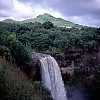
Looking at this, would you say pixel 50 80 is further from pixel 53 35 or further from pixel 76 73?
pixel 53 35

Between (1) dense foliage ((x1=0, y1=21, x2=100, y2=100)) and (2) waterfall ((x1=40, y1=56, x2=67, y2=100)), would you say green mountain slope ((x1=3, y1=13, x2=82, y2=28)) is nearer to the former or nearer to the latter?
(1) dense foliage ((x1=0, y1=21, x2=100, y2=100))

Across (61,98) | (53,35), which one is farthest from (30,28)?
(61,98)

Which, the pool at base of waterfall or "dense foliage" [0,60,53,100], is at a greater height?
"dense foliage" [0,60,53,100]

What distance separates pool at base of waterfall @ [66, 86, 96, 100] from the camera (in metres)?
24.1

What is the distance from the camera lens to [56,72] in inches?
810

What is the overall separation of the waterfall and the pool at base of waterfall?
10.0ft

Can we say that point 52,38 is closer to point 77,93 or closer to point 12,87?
point 77,93

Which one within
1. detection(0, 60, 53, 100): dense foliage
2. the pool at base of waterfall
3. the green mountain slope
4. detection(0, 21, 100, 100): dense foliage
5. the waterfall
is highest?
the green mountain slope

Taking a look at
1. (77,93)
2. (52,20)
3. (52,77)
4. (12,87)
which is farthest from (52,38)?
(12,87)

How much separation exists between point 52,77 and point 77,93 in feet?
18.4

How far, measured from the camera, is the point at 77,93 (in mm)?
24562

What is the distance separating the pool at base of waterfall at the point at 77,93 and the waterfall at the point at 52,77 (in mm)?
3050

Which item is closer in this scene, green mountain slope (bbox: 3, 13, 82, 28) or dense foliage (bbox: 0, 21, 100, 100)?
dense foliage (bbox: 0, 21, 100, 100)

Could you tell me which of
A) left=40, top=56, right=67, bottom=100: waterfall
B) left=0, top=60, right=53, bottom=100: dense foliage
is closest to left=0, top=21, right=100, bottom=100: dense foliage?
left=40, top=56, right=67, bottom=100: waterfall
